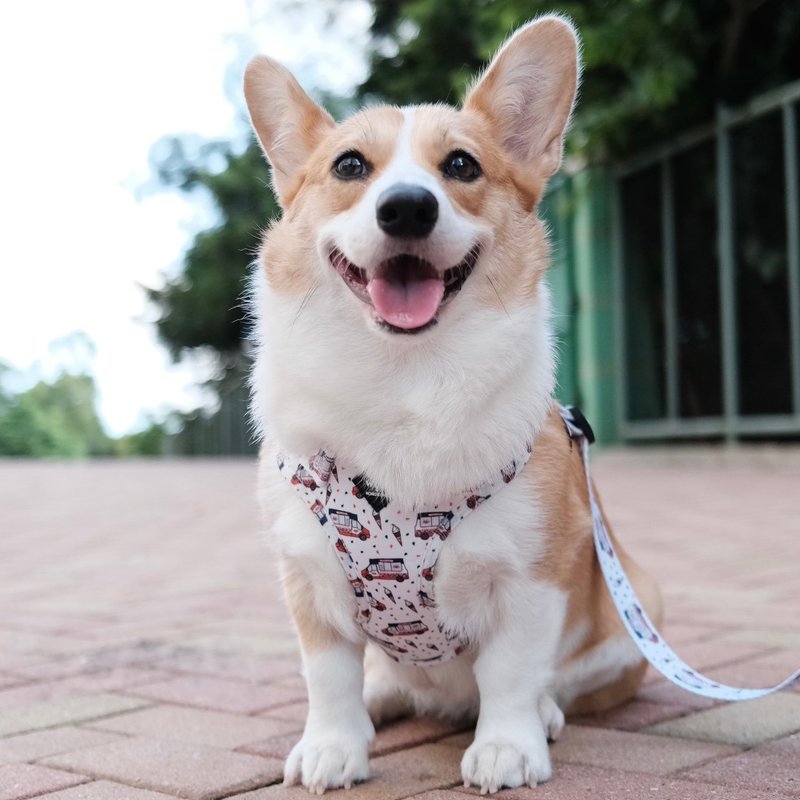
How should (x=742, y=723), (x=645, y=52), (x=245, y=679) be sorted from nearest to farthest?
(x=742, y=723), (x=245, y=679), (x=645, y=52)

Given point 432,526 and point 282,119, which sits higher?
point 282,119

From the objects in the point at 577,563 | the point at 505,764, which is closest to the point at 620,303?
the point at 577,563

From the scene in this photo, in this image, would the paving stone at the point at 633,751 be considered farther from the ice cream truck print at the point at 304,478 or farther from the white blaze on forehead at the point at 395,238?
the white blaze on forehead at the point at 395,238

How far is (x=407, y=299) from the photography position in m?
2.09

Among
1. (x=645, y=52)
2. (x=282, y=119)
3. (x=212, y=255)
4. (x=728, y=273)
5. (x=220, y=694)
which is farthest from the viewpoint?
(x=212, y=255)

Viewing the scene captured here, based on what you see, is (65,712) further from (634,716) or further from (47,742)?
(634,716)

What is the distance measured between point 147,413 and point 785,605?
2426cm

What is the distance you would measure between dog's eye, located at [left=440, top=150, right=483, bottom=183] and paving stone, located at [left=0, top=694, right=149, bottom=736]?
4.68ft

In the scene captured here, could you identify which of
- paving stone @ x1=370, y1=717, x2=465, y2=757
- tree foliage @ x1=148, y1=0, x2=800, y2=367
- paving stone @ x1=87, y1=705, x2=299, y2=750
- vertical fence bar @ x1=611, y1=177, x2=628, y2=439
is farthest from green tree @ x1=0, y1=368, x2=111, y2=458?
paving stone @ x1=370, y1=717, x2=465, y2=757

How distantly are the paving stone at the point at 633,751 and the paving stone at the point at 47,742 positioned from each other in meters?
0.95

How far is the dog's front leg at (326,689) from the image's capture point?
2.04 meters

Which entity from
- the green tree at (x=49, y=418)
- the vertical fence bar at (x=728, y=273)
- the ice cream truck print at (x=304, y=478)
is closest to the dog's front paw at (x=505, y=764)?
the ice cream truck print at (x=304, y=478)

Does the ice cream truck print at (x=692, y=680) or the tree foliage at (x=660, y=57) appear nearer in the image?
the ice cream truck print at (x=692, y=680)

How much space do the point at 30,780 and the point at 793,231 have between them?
8.85 meters
